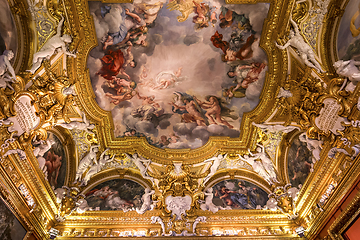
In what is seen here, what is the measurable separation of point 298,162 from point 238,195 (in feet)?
10.3

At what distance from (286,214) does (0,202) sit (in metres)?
10.2

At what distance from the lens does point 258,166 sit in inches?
445

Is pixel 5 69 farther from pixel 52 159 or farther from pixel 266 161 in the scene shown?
pixel 266 161

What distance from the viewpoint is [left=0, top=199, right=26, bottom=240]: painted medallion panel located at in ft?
23.0

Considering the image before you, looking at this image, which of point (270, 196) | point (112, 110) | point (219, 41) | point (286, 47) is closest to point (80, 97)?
point (112, 110)

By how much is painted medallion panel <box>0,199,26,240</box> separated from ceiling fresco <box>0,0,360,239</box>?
0.39 ft

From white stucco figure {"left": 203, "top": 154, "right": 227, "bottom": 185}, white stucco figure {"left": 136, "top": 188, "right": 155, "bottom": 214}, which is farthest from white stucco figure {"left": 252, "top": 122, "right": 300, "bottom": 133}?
white stucco figure {"left": 136, "top": 188, "right": 155, "bottom": 214}

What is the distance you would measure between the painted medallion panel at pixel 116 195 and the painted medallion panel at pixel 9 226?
311 centimetres

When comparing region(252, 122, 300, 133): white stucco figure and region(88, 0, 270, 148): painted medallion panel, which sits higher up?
region(88, 0, 270, 148): painted medallion panel

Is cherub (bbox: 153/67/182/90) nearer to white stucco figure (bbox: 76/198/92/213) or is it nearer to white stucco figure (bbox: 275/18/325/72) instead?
white stucco figure (bbox: 275/18/325/72)

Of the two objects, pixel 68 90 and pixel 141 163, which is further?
pixel 141 163

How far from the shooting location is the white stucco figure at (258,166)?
11045 mm

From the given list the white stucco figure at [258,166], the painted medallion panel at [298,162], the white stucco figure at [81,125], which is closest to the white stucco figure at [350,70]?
the painted medallion panel at [298,162]

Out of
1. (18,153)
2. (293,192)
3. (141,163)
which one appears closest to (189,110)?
(141,163)
